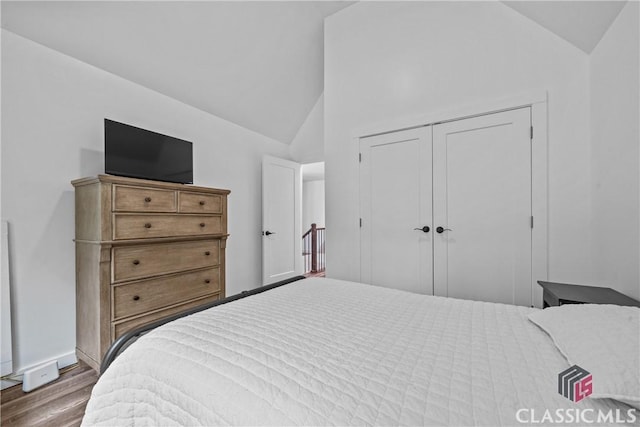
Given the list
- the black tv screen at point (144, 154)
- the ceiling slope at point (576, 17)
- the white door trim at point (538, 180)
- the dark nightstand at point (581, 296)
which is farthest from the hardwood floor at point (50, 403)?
the ceiling slope at point (576, 17)

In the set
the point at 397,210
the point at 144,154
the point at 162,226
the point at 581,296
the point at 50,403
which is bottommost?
the point at 50,403

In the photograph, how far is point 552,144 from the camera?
205 cm

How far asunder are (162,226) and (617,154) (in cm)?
312

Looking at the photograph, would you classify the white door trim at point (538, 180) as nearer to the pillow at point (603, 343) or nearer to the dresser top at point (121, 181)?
the pillow at point (603, 343)

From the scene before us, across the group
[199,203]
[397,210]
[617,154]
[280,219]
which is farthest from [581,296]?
[280,219]

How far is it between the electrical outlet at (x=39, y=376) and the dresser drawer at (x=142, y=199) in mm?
1251

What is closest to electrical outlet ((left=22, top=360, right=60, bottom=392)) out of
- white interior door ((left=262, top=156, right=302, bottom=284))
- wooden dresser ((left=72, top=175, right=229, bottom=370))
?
wooden dresser ((left=72, top=175, right=229, bottom=370))

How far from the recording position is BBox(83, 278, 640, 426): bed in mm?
626

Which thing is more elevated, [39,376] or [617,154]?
[617,154]

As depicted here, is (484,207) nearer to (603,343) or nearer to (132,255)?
(603,343)

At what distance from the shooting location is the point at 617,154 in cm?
161

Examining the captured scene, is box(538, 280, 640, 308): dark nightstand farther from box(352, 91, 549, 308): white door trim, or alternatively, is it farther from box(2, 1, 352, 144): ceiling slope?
box(2, 1, 352, 144): ceiling slope

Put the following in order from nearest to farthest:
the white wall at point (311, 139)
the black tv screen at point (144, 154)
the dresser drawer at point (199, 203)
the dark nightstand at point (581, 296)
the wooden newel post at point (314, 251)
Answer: the dark nightstand at point (581, 296) < the black tv screen at point (144, 154) < the dresser drawer at point (199, 203) < the white wall at point (311, 139) < the wooden newel post at point (314, 251)

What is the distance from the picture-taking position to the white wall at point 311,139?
4363 millimetres
